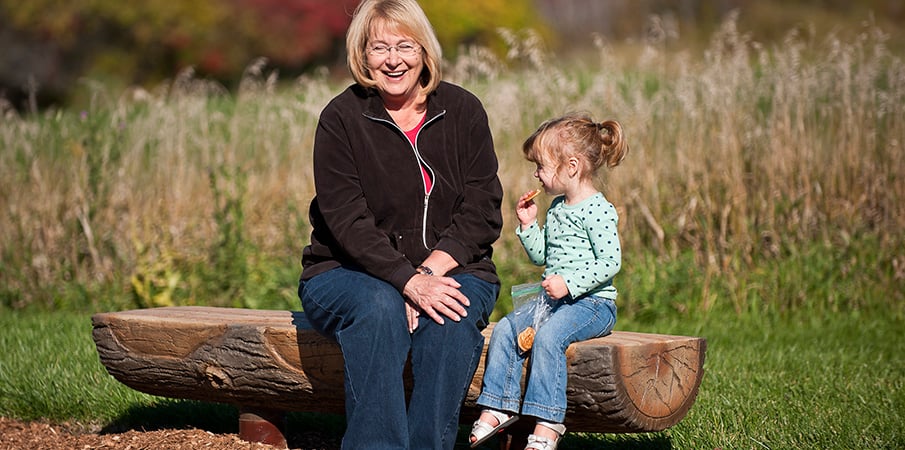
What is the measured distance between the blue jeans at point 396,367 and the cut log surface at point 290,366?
Answer: 0.21m

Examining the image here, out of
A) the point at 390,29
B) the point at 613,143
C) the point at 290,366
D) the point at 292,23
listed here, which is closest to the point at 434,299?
the point at 290,366

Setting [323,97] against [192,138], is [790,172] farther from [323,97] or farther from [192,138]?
[192,138]

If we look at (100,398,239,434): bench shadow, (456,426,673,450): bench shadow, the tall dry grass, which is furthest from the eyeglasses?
the tall dry grass

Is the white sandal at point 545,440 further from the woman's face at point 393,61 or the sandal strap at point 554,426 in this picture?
the woman's face at point 393,61

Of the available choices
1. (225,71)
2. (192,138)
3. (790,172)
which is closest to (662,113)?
(790,172)

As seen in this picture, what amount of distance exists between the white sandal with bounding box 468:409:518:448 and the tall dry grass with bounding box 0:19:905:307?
3163mm

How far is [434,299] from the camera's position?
3.28m

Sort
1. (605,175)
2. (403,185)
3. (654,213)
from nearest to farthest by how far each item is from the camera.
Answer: (403,185)
(605,175)
(654,213)

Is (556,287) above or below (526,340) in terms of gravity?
above

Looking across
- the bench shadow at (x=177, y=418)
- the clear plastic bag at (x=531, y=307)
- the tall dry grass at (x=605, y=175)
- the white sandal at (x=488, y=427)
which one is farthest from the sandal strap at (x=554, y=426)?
the tall dry grass at (x=605, y=175)

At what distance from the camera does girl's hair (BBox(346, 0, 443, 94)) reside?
141 inches

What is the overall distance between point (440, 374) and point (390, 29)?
47.4 inches

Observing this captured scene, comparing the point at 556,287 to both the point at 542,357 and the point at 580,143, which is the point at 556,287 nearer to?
the point at 542,357

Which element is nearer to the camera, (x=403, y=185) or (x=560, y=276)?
(x=560, y=276)
